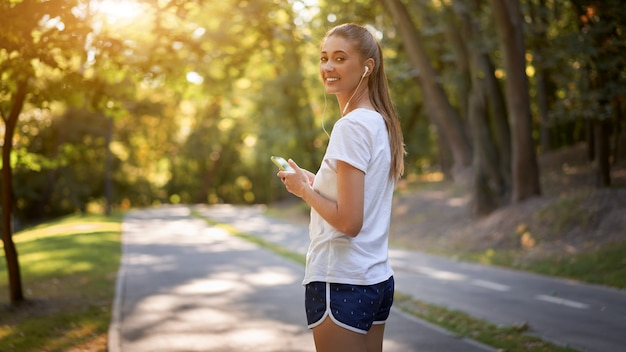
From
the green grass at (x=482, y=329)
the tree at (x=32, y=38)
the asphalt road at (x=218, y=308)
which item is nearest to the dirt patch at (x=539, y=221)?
the asphalt road at (x=218, y=308)

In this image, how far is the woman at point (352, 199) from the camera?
2.92 metres

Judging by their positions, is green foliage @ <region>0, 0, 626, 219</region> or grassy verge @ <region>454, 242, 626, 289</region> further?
grassy verge @ <region>454, 242, 626, 289</region>

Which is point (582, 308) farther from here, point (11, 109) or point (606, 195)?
point (11, 109)

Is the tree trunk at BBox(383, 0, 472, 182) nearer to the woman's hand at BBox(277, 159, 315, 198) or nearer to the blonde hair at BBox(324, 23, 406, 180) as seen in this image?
the blonde hair at BBox(324, 23, 406, 180)

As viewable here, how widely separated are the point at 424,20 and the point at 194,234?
1007 centimetres

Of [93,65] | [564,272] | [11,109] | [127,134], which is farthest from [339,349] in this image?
[127,134]

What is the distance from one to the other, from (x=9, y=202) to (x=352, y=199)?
9.71 m

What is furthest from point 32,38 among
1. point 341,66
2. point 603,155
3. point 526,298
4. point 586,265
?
point 603,155

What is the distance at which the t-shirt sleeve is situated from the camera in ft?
9.50

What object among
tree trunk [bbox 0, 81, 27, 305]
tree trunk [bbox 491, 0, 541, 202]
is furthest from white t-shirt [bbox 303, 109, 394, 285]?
tree trunk [bbox 491, 0, 541, 202]

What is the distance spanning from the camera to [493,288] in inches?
505

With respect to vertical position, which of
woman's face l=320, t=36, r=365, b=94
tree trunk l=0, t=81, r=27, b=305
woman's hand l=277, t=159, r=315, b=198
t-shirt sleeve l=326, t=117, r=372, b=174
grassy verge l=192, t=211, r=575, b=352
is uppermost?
woman's face l=320, t=36, r=365, b=94

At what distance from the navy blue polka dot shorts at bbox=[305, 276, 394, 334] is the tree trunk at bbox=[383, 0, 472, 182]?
50.7 feet

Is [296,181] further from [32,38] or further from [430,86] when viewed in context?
[430,86]
